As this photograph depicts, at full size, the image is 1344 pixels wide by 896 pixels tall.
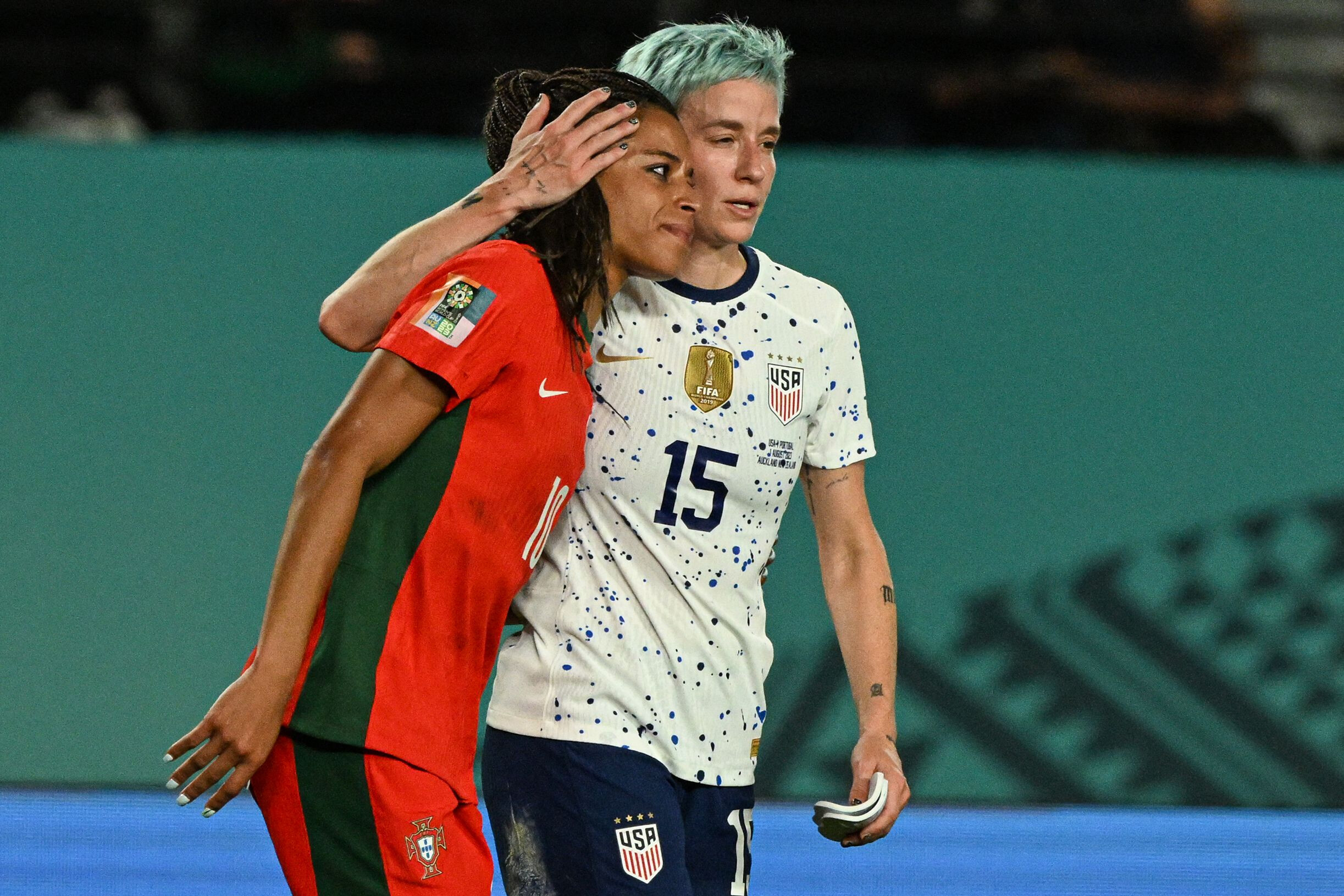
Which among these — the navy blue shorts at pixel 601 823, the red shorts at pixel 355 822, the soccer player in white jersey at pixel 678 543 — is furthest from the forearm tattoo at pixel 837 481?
the red shorts at pixel 355 822

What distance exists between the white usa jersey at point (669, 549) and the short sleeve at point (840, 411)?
8 centimetres

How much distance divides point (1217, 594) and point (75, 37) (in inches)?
215

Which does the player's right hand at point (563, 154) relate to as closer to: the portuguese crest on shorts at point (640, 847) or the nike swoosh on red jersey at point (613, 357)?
the nike swoosh on red jersey at point (613, 357)

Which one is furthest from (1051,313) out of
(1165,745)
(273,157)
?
(273,157)

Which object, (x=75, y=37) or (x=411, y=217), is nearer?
(x=411, y=217)

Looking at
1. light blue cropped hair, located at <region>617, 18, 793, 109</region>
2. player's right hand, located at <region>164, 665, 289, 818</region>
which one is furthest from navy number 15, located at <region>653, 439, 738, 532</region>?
player's right hand, located at <region>164, 665, 289, 818</region>

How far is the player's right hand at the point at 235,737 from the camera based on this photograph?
1729 millimetres

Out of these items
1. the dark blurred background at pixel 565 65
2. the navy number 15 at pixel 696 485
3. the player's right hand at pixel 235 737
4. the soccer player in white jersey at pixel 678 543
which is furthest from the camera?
the dark blurred background at pixel 565 65

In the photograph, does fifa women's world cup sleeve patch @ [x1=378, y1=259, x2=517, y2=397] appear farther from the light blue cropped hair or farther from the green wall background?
the green wall background

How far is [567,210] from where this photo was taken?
2098 millimetres

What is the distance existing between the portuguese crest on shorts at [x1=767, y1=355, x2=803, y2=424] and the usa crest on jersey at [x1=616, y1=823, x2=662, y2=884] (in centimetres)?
Result: 67

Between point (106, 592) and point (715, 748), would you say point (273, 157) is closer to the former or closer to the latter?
point (106, 592)

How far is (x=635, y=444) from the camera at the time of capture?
2.28 meters

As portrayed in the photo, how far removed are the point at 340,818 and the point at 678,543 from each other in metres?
0.68
